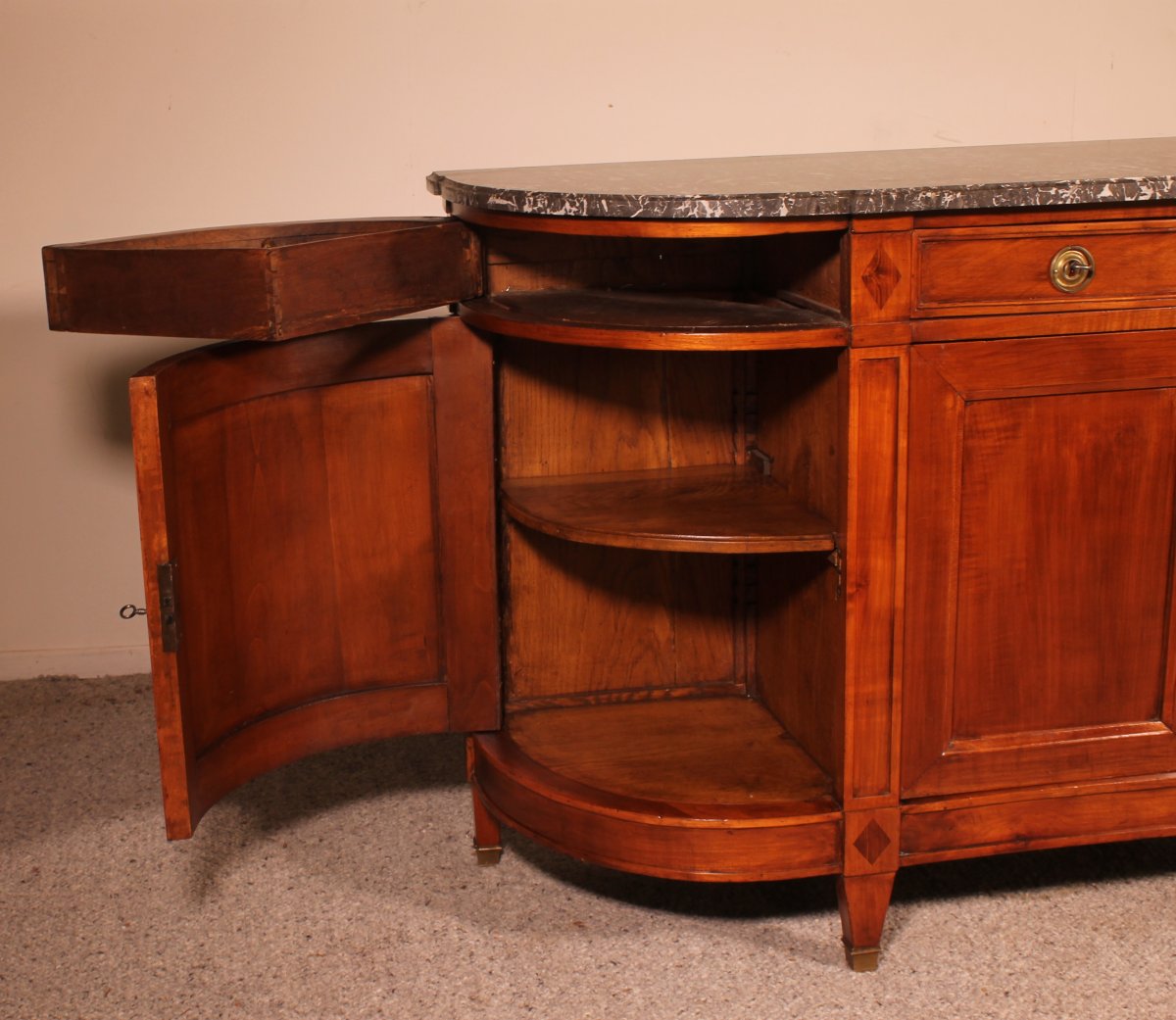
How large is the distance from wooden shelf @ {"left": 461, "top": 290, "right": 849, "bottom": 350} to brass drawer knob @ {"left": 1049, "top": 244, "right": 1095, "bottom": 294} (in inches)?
11.7

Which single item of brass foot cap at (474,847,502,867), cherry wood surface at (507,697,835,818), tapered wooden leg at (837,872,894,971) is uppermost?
cherry wood surface at (507,697,835,818)

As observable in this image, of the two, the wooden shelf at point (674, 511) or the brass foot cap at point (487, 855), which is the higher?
the wooden shelf at point (674, 511)

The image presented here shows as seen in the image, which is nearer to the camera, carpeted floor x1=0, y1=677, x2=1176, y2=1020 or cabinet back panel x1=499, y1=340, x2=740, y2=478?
carpeted floor x1=0, y1=677, x2=1176, y2=1020

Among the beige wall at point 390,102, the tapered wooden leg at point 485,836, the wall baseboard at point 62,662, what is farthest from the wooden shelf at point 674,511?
the wall baseboard at point 62,662

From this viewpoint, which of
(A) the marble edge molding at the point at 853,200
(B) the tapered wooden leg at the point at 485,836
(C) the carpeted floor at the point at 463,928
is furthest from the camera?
(B) the tapered wooden leg at the point at 485,836

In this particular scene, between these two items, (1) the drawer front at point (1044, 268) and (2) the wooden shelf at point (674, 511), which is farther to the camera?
(2) the wooden shelf at point (674, 511)

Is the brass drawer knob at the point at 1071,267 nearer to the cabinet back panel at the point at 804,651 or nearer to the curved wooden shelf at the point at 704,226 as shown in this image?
the curved wooden shelf at the point at 704,226

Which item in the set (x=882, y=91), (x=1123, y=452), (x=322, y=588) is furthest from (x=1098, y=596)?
(x=882, y=91)

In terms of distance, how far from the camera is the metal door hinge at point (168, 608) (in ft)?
6.20

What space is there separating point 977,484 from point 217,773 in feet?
3.71

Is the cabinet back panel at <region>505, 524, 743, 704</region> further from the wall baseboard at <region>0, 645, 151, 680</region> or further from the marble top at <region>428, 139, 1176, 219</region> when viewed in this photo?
the wall baseboard at <region>0, 645, 151, 680</region>

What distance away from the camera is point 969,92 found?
10.5ft

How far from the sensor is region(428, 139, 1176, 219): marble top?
188 cm

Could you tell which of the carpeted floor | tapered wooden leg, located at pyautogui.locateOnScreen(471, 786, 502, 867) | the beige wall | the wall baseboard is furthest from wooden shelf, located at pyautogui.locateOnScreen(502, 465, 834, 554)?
the wall baseboard
